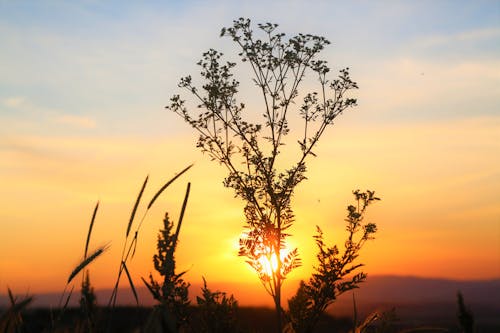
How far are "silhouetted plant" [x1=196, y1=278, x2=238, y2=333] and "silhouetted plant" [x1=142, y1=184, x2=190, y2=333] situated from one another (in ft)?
1.09

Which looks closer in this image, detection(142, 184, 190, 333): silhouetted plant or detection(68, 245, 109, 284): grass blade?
detection(142, 184, 190, 333): silhouetted plant

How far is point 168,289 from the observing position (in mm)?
4191

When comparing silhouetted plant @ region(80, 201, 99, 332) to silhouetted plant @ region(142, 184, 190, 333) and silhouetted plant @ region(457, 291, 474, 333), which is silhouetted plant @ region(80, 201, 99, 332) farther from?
A: silhouetted plant @ region(457, 291, 474, 333)

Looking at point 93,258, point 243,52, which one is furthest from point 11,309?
point 243,52

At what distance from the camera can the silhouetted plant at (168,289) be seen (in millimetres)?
3529

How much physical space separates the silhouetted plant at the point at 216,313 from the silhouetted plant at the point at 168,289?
1.09 feet

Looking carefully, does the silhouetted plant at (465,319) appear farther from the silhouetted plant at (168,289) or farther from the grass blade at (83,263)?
the grass blade at (83,263)

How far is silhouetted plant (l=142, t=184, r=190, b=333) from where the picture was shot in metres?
3.53

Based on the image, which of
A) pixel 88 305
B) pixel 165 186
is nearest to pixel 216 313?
pixel 88 305

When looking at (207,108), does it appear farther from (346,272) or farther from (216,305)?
(216,305)

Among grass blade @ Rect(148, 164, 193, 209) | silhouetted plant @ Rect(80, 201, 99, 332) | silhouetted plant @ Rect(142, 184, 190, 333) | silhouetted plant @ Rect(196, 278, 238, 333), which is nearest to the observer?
silhouetted plant @ Rect(142, 184, 190, 333)

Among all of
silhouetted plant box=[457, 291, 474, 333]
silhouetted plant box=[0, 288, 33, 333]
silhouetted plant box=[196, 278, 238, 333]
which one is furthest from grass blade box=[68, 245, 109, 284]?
silhouetted plant box=[457, 291, 474, 333]

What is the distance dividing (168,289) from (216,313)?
15.2ft

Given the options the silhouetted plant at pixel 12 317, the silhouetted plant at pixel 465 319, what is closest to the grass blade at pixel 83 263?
the silhouetted plant at pixel 12 317
